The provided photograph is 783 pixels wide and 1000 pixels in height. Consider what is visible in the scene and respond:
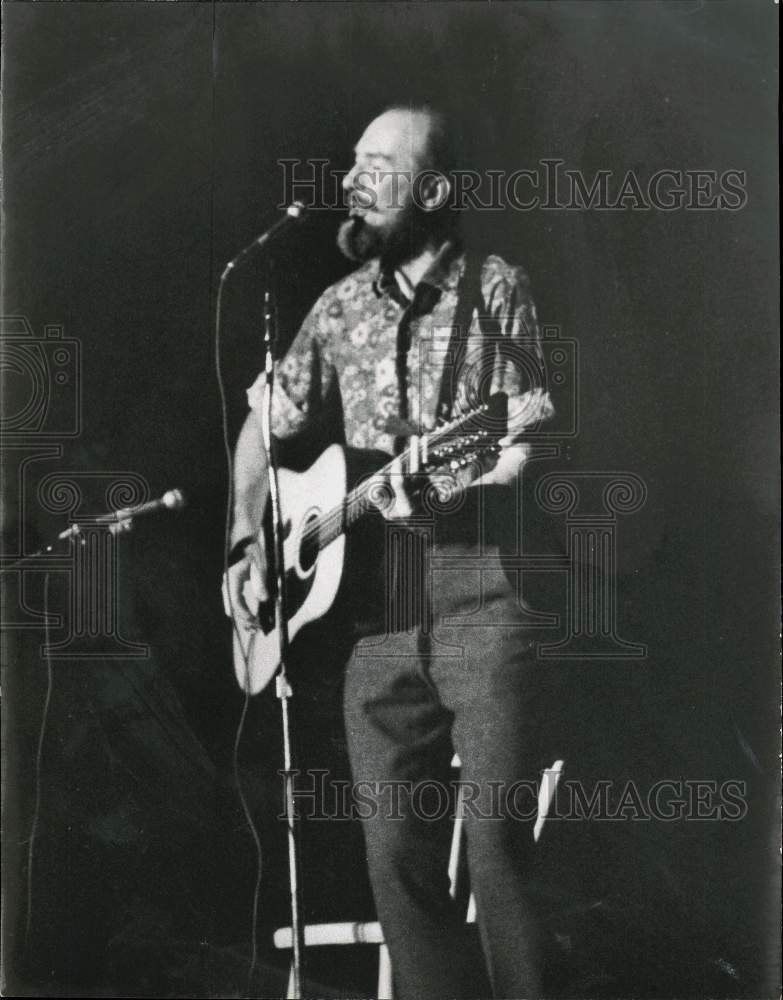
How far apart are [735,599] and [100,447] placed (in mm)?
1778

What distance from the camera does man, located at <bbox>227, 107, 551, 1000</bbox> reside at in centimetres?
237

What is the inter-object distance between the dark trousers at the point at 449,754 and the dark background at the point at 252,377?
102 millimetres

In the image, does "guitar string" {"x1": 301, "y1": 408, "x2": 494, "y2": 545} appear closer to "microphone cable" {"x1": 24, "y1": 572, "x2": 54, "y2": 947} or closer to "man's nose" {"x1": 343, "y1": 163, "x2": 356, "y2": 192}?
"man's nose" {"x1": 343, "y1": 163, "x2": 356, "y2": 192}

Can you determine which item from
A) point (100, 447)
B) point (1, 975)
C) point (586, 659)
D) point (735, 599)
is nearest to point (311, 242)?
point (100, 447)

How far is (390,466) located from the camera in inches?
93.8

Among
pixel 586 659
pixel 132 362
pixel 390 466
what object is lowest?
pixel 586 659

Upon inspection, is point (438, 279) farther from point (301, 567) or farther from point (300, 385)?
point (301, 567)

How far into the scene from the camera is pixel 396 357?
7.91 feet

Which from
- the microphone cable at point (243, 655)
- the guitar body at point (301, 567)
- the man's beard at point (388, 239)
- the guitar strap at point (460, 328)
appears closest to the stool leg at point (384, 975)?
the microphone cable at point (243, 655)

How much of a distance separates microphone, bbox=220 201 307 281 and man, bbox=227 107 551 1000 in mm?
135

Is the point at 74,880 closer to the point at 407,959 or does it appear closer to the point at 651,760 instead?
the point at 407,959

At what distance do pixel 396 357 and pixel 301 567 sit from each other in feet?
2.04

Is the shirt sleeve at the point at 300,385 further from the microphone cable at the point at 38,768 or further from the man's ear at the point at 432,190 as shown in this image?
the microphone cable at the point at 38,768

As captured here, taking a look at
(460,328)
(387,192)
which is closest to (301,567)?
(460,328)
